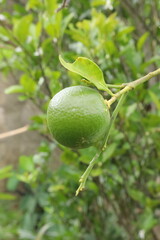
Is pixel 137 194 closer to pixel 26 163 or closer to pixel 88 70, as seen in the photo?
pixel 26 163

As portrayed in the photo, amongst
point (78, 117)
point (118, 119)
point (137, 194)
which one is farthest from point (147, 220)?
point (78, 117)

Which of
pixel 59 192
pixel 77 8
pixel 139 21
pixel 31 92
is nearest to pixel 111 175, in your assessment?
pixel 59 192

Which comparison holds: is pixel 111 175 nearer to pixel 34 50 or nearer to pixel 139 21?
pixel 34 50

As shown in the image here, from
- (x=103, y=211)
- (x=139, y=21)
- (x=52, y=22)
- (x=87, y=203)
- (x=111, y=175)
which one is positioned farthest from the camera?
(x=103, y=211)

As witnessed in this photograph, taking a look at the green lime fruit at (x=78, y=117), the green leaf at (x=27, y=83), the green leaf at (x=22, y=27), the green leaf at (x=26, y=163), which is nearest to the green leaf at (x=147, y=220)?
the green leaf at (x=26, y=163)

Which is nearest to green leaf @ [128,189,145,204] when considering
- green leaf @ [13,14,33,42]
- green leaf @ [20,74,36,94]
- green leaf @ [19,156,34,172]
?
green leaf @ [19,156,34,172]

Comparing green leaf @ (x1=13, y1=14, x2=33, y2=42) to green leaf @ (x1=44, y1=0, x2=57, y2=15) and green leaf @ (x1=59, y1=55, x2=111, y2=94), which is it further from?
green leaf @ (x1=59, y1=55, x2=111, y2=94)
